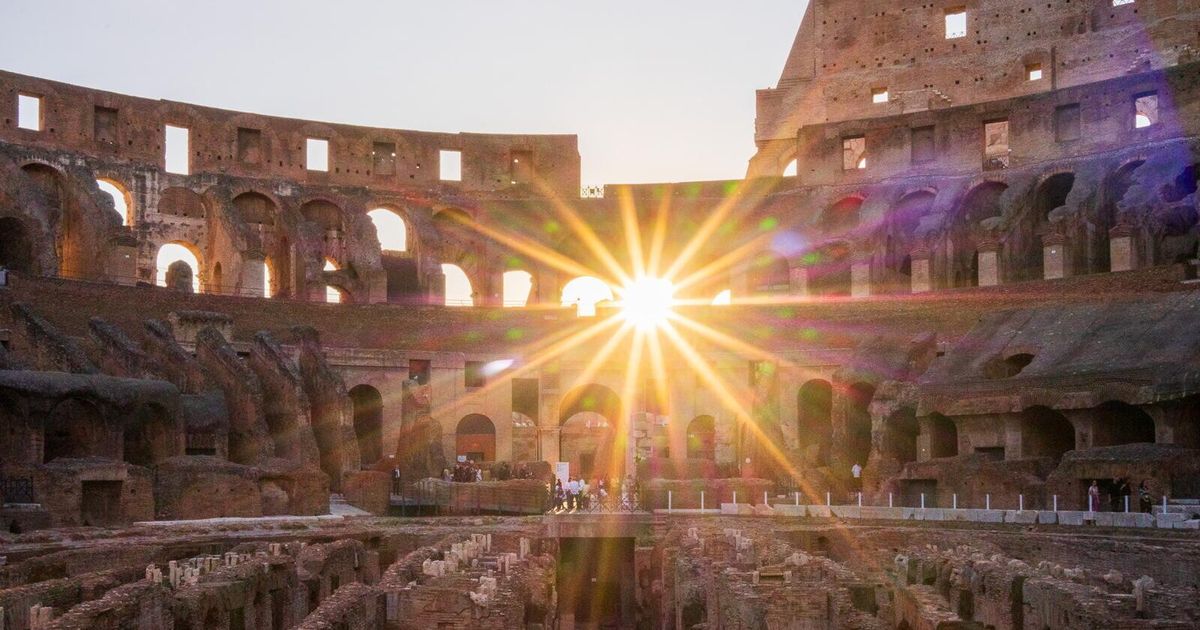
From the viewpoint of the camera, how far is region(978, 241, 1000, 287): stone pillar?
178ft

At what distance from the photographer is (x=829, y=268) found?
6041cm

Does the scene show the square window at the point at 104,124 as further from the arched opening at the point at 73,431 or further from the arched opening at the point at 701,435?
the arched opening at the point at 701,435

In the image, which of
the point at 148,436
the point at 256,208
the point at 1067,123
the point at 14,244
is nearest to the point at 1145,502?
the point at 148,436

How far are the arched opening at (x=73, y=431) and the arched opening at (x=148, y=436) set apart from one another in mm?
1536

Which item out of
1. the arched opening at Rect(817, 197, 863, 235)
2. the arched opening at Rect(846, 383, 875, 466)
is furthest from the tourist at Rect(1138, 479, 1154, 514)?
the arched opening at Rect(817, 197, 863, 235)

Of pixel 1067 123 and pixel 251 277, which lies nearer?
pixel 251 277

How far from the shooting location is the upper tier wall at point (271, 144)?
5708 centimetres

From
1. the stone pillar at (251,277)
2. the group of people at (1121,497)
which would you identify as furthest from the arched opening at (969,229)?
the stone pillar at (251,277)

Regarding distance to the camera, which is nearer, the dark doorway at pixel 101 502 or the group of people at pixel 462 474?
the dark doorway at pixel 101 502

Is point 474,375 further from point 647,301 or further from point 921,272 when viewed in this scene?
point 921,272

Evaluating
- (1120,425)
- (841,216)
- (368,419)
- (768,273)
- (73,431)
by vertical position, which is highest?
(841,216)

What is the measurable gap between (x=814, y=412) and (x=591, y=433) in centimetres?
1559

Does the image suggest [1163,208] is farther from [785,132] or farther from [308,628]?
[308,628]

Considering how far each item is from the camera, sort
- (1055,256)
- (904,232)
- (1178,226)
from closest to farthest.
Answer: (1178,226) → (1055,256) → (904,232)
